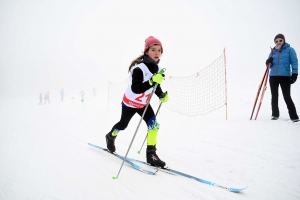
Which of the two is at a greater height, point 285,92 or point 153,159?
point 285,92

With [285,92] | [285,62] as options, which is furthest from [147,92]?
[285,62]

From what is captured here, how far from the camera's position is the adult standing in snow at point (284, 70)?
446 centimetres

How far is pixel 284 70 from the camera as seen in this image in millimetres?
4586

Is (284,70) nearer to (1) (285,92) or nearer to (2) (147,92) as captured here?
(1) (285,92)

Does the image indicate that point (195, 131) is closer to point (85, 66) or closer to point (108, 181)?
point (108, 181)

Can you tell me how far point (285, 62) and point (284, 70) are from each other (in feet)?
0.78

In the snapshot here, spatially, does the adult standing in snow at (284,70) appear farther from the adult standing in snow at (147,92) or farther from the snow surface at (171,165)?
the adult standing in snow at (147,92)

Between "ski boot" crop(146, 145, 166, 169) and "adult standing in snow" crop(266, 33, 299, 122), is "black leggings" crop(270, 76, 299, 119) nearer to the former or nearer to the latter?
"adult standing in snow" crop(266, 33, 299, 122)

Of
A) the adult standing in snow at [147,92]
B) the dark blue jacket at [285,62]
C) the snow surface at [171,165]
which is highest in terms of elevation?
the dark blue jacket at [285,62]

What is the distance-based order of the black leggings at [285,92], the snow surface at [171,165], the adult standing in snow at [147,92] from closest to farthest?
the snow surface at [171,165], the adult standing in snow at [147,92], the black leggings at [285,92]

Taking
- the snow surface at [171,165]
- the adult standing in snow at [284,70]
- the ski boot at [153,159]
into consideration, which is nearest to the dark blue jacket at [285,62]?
the adult standing in snow at [284,70]

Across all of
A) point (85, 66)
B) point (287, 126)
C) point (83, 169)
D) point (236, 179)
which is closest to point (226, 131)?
point (287, 126)

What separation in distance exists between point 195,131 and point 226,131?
2.77 feet

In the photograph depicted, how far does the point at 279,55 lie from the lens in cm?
474
